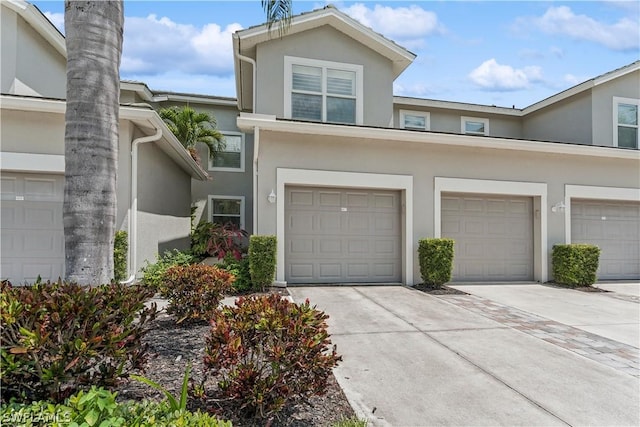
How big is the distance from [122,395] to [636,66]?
1749cm

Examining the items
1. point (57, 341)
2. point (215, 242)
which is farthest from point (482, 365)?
point (215, 242)

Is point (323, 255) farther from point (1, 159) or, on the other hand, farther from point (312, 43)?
→ point (1, 159)

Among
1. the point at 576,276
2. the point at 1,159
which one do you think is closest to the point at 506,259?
the point at 576,276

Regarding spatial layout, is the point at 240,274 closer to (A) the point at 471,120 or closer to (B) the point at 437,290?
(B) the point at 437,290

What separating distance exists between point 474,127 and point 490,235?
702cm

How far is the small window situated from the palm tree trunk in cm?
1202

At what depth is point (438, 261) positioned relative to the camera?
9102mm

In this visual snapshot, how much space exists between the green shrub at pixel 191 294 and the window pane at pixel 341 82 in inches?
293

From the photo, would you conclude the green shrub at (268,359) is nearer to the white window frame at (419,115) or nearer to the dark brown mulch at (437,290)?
the dark brown mulch at (437,290)

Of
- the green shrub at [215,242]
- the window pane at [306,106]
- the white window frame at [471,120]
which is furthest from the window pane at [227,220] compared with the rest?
the white window frame at [471,120]

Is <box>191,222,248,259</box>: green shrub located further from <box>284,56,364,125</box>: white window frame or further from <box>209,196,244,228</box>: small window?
<box>284,56,364,125</box>: white window frame

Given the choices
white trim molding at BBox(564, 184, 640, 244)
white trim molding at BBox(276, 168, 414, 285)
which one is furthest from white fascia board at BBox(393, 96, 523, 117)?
white trim molding at BBox(276, 168, 414, 285)

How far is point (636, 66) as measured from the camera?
522 inches

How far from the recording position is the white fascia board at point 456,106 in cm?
1476
